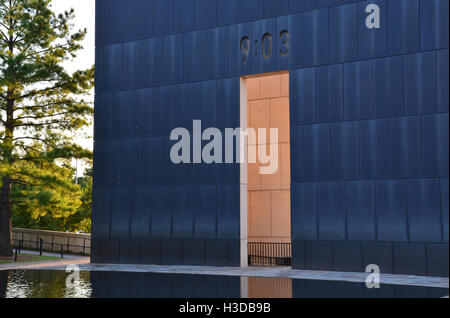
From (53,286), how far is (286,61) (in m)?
12.2

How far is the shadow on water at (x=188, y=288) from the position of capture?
14.2m

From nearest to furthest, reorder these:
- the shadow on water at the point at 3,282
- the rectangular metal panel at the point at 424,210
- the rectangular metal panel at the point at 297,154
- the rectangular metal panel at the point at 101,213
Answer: the shadow on water at the point at 3,282 < the rectangular metal panel at the point at 424,210 < the rectangular metal panel at the point at 297,154 < the rectangular metal panel at the point at 101,213

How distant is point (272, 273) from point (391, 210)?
487 centimetres

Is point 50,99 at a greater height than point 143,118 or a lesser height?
greater

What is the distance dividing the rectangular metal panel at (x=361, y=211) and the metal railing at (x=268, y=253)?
5.80m

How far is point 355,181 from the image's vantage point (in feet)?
65.9

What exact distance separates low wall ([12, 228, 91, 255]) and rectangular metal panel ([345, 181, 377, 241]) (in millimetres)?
17884

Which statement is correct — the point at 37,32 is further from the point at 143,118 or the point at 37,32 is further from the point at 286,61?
the point at 286,61

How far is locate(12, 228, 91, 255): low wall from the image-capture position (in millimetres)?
33094

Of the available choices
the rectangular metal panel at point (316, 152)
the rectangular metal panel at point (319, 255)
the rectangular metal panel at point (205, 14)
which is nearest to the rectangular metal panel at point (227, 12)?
the rectangular metal panel at point (205, 14)

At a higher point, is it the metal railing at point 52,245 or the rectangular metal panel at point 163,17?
the rectangular metal panel at point 163,17

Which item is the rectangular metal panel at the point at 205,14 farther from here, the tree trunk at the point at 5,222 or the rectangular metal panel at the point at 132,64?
the tree trunk at the point at 5,222

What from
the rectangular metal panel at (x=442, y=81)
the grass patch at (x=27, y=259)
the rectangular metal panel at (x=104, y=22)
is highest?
the rectangular metal panel at (x=104, y=22)
